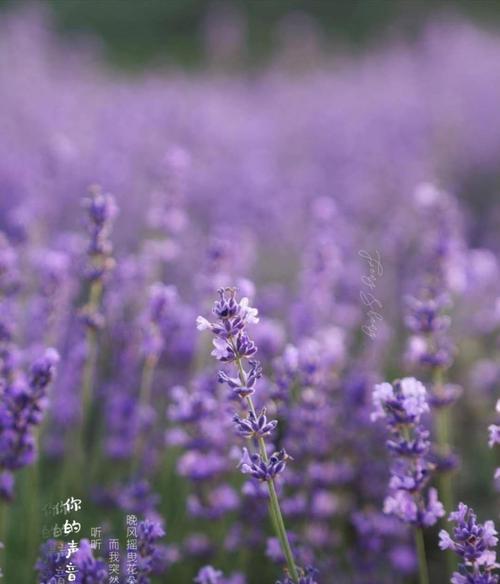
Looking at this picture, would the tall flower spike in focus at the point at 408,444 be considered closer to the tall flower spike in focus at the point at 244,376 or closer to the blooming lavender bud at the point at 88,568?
the tall flower spike in focus at the point at 244,376

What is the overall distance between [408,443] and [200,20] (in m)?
17.1

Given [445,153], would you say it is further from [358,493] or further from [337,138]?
[358,493]

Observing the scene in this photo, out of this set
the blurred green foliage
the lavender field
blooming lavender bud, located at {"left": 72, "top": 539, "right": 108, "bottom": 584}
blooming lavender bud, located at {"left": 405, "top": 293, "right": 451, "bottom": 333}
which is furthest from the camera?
the blurred green foliage

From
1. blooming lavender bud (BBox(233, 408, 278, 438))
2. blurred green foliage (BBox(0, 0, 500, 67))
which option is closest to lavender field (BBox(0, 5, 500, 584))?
blooming lavender bud (BBox(233, 408, 278, 438))

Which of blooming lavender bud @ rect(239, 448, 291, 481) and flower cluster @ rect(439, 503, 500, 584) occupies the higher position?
blooming lavender bud @ rect(239, 448, 291, 481)

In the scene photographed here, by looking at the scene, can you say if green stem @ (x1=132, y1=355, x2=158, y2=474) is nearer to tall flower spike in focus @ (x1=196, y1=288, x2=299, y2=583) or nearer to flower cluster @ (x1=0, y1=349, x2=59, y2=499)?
flower cluster @ (x1=0, y1=349, x2=59, y2=499)

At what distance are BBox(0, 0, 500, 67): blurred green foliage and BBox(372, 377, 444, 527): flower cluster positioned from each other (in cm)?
1491

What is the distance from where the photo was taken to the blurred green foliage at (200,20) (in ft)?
54.3

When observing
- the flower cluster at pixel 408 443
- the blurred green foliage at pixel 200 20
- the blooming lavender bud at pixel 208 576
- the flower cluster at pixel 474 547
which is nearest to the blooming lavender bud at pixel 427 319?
the flower cluster at pixel 408 443

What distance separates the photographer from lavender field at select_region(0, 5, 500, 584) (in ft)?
6.05

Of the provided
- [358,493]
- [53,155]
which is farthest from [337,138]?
[358,493]

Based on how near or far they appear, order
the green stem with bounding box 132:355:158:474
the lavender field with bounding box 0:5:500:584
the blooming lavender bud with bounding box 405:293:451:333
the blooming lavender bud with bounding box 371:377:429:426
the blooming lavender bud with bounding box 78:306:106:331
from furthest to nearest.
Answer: the green stem with bounding box 132:355:158:474, the blooming lavender bud with bounding box 78:306:106:331, the blooming lavender bud with bounding box 405:293:451:333, the lavender field with bounding box 0:5:500:584, the blooming lavender bud with bounding box 371:377:429:426

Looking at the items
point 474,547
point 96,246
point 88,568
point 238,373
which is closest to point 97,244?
point 96,246

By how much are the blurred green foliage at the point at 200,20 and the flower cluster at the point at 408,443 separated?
14.9 meters
